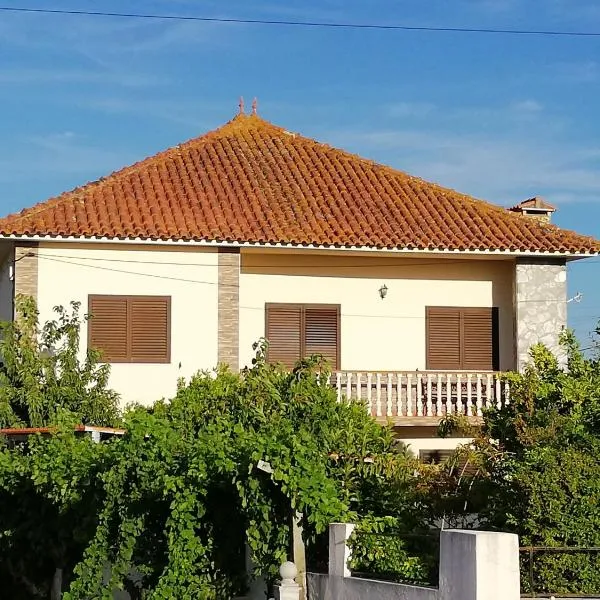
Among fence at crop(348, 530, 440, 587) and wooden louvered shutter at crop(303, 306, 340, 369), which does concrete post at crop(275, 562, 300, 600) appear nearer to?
fence at crop(348, 530, 440, 587)

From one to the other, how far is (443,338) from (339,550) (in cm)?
1178

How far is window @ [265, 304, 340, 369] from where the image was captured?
22.7 meters

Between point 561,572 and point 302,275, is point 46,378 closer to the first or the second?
point 302,275

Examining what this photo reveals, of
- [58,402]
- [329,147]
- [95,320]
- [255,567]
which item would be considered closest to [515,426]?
[255,567]

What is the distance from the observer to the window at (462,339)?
915 inches

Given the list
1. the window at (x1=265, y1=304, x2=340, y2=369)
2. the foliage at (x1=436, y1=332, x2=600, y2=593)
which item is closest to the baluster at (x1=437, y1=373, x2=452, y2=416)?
the window at (x1=265, y1=304, x2=340, y2=369)

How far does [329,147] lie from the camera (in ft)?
88.7

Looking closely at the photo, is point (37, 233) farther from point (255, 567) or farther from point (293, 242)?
point (255, 567)

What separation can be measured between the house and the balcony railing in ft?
0.11

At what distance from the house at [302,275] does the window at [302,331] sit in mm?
30

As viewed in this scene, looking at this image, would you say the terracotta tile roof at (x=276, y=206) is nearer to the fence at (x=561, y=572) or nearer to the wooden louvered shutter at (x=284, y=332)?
the wooden louvered shutter at (x=284, y=332)

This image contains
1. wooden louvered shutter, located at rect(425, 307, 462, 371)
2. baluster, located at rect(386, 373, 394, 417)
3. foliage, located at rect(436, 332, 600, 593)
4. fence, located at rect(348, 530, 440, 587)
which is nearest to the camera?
fence, located at rect(348, 530, 440, 587)

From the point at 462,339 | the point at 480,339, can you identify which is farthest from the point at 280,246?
the point at 480,339

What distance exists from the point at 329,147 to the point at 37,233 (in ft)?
26.9
